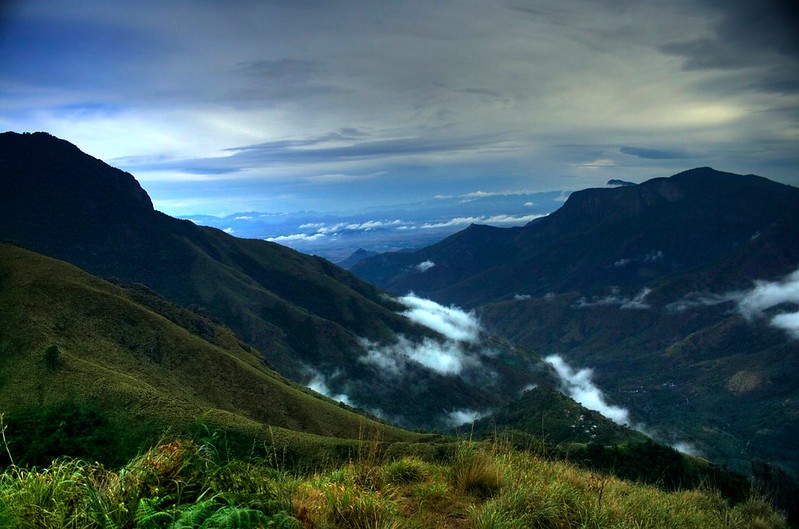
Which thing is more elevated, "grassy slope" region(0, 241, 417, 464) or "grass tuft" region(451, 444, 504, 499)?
"grass tuft" region(451, 444, 504, 499)

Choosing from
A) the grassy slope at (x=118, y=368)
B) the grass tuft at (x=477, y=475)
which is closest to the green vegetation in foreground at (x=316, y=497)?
the grass tuft at (x=477, y=475)

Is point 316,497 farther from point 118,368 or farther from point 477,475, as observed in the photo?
point 118,368

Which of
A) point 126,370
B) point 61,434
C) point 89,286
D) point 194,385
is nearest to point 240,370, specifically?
point 194,385

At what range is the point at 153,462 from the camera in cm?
572

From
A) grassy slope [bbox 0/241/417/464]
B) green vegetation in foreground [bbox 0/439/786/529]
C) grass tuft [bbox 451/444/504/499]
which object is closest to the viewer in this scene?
green vegetation in foreground [bbox 0/439/786/529]

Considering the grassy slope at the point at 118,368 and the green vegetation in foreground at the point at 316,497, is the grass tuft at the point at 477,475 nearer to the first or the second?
the green vegetation in foreground at the point at 316,497

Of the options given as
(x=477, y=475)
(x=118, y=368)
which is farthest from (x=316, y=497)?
(x=118, y=368)

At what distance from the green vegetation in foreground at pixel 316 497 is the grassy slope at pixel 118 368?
45175mm

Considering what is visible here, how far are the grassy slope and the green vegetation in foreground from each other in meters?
45.2

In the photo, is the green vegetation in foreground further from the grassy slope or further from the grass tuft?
the grassy slope

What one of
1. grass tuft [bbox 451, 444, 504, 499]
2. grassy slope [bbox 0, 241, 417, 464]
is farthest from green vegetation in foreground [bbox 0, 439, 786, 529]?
grassy slope [bbox 0, 241, 417, 464]

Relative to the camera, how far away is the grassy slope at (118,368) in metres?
58.4

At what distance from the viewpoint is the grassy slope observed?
58375mm

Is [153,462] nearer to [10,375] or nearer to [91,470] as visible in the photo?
[91,470]
